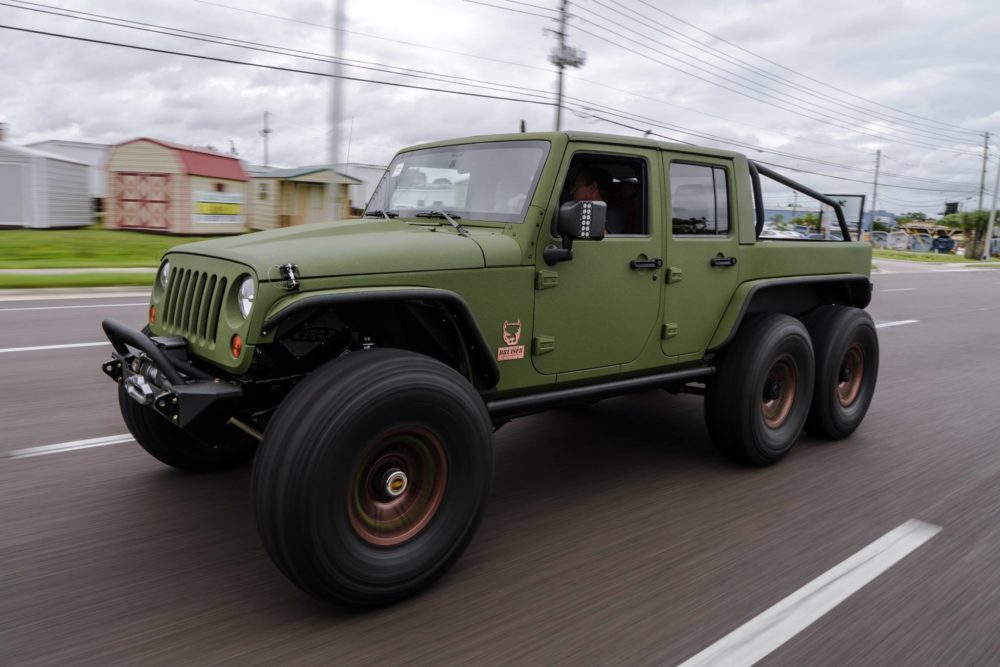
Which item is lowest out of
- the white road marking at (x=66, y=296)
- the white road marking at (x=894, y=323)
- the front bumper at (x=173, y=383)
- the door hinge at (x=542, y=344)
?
the white road marking at (x=66, y=296)

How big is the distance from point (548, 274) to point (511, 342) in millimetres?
363

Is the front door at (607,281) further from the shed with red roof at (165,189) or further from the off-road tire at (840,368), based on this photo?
the shed with red roof at (165,189)

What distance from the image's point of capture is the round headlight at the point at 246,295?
287 centimetres

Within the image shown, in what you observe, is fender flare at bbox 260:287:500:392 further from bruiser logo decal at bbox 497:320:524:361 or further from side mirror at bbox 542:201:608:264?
side mirror at bbox 542:201:608:264

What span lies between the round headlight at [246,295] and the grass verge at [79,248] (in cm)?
1486

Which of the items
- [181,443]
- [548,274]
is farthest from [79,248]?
[548,274]

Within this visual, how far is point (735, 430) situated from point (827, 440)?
1282mm

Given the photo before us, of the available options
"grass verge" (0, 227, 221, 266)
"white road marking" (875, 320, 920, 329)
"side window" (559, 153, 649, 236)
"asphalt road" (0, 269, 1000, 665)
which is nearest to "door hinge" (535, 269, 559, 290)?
"side window" (559, 153, 649, 236)

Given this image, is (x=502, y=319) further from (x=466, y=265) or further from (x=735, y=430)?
(x=735, y=430)

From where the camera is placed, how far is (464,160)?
13.1ft

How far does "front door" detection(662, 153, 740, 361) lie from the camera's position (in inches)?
163

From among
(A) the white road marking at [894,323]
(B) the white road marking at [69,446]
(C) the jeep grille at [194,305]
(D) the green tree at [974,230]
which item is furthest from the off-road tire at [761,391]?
(D) the green tree at [974,230]

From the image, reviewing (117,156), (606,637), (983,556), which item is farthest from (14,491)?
(117,156)

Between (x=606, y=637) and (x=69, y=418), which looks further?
(x=69, y=418)
